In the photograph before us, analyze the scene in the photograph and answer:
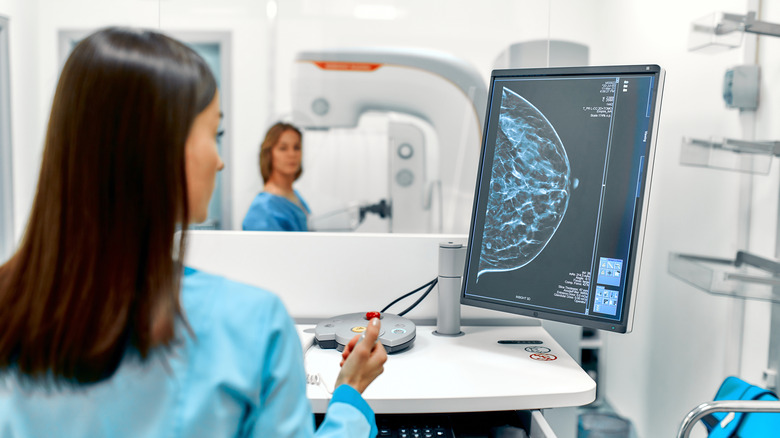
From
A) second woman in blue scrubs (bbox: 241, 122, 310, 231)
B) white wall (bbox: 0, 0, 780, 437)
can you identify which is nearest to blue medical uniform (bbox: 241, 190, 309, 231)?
second woman in blue scrubs (bbox: 241, 122, 310, 231)

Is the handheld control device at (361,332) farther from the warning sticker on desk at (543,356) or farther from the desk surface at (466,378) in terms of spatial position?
the warning sticker on desk at (543,356)

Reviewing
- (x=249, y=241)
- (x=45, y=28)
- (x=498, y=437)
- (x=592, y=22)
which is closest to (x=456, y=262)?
(x=498, y=437)

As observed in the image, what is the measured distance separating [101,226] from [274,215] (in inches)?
44.2

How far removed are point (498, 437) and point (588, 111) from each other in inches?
25.1

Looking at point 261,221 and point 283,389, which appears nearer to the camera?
point 283,389

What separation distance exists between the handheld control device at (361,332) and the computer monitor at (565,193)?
0.50 feet

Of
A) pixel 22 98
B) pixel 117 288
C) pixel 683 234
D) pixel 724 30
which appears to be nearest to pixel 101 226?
pixel 117 288

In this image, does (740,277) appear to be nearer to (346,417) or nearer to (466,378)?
(466,378)

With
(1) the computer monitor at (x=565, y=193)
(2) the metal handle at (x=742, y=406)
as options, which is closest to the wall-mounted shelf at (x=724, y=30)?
(1) the computer monitor at (x=565, y=193)

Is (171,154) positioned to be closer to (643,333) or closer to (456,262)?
(456,262)

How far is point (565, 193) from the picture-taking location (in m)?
1.20

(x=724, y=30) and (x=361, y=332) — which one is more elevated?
(x=724, y=30)

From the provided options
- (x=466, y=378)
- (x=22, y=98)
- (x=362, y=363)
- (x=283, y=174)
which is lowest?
(x=466, y=378)

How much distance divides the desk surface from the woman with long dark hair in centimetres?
44
